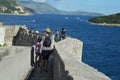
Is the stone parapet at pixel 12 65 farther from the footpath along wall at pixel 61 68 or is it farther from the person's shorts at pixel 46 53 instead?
the person's shorts at pixel 46 53

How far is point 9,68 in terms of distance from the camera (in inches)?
412

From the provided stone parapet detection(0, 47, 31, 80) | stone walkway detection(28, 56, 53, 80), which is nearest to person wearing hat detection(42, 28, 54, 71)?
stone walkway detection(28, 56, 53, 80)

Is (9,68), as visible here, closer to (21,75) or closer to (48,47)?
(21,75)

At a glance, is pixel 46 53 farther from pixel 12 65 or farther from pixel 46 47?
pixel 12 65

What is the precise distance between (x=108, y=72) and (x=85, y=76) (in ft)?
155

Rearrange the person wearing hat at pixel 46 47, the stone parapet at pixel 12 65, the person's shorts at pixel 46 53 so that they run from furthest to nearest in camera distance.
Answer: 1. the person's shorts at pixel 46 53
2. the person wearing hat at pixel 46 47
3. the stone parapet at pixel 12 65

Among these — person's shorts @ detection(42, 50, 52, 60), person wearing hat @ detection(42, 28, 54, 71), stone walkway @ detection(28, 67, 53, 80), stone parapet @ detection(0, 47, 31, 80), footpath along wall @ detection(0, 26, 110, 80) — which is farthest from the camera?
person's shorts @ detection(42, 50, 52, 60)

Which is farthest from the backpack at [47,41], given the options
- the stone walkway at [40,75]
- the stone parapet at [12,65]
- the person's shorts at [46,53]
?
the stone walkway at [40,75]

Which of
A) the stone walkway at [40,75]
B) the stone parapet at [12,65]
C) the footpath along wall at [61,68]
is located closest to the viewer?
the footpath along wall at [61,68]

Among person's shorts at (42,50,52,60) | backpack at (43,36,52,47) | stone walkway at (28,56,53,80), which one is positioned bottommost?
stone walkway at (28,56,53,80)

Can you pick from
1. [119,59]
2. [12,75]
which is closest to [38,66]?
[12,75]

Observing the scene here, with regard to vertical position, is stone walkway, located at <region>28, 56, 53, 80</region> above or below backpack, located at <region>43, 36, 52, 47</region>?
below

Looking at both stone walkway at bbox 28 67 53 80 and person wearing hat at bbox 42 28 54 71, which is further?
person wearing hat at bbox 42 28 54 71

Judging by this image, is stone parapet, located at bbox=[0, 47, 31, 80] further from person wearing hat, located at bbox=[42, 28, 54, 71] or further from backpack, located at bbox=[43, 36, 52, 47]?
backpack, located at bbox=[43, 36, 52, 47]
